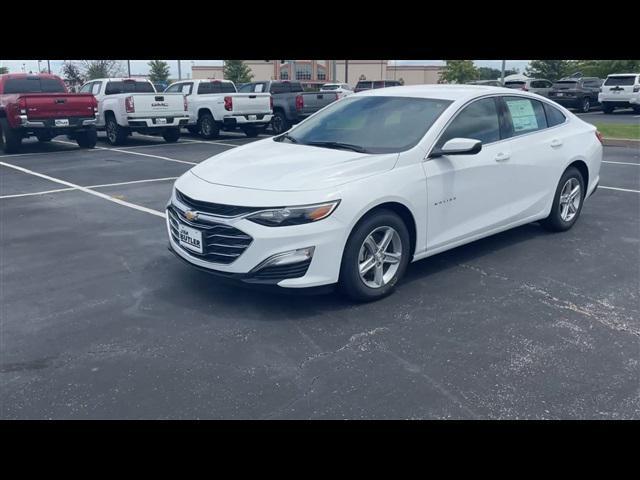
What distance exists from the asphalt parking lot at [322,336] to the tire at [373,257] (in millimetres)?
147

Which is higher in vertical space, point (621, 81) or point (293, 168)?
point (621, 81)

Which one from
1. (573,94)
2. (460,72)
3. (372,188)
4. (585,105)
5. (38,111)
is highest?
(460,72)

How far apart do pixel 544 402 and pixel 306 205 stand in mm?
2066

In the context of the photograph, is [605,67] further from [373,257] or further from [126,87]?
[373,257]

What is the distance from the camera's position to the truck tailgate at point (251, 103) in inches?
707

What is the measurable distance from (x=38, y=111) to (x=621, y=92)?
2404 cm

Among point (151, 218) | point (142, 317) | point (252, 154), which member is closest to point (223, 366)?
point (142, 317)

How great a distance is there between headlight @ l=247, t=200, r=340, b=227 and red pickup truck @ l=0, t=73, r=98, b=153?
11742mm

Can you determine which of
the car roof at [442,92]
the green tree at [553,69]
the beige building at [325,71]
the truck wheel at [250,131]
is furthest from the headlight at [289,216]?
the beige building at [325,71]

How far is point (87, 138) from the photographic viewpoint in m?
15.9

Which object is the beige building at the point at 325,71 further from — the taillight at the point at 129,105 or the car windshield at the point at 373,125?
the car windshield at the point at 373,125

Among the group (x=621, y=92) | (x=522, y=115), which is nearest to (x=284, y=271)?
(x=522, y=115)

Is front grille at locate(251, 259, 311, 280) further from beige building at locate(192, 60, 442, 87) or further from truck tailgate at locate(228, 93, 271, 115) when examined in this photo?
beige building at locate(192, 60, 442, 87)
